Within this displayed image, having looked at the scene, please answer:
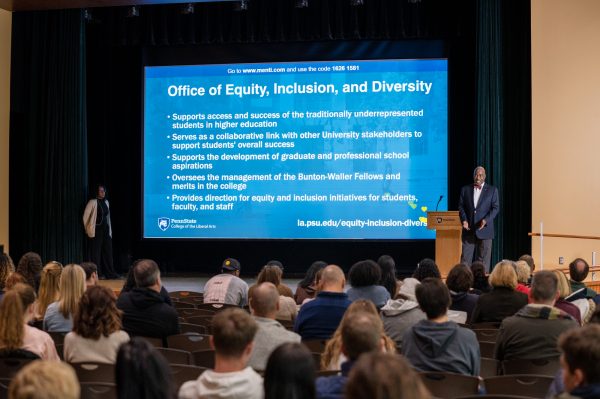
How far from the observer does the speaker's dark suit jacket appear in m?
8.90

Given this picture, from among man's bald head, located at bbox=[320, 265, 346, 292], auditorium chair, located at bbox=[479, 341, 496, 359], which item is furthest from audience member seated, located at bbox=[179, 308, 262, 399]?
auditorium chair, located at bbox=[479, 341, 496, 359]

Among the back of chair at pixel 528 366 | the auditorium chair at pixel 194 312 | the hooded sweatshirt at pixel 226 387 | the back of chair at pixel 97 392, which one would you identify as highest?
the hooded sweatshirt at pixel 226 387

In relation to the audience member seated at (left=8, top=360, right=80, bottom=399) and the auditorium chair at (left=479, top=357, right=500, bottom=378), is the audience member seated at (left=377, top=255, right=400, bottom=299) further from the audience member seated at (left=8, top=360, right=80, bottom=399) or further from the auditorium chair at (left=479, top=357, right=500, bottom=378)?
the audience member seated at (left=8, top=360, right=80, bottom=399)

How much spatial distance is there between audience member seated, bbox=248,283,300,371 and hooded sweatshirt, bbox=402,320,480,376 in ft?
1.81

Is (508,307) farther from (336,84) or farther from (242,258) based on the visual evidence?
(242,258)

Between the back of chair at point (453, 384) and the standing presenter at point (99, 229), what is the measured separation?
912 cm

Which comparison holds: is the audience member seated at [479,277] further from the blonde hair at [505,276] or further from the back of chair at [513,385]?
the back of chair at [513,385]

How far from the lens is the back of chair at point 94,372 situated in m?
3.06

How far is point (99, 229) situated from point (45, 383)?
9.96 metres

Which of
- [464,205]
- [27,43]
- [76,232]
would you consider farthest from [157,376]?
[27,43]

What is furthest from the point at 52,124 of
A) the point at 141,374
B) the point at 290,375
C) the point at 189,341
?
the point at 290,375

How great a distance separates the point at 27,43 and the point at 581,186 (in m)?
8.47

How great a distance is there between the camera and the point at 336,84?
35.7 ft

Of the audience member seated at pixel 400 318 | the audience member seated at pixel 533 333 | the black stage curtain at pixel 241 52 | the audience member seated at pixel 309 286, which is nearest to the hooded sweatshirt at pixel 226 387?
the audience member seated at pixel 533 333
